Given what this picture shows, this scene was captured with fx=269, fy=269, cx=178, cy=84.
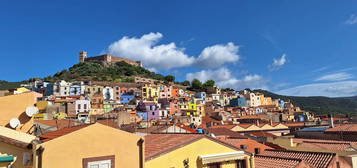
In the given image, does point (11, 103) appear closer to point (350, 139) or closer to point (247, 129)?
point (350, 139)

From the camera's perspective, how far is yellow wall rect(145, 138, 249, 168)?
1065 centimetres

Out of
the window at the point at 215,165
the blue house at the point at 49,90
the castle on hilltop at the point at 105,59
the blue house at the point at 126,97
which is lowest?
the window at the point at 215,165

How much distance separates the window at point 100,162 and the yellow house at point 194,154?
1.37 m

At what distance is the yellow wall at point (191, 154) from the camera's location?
10648 millimetres

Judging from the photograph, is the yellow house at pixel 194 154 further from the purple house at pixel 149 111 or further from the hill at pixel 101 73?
the hill at pixel 101 73

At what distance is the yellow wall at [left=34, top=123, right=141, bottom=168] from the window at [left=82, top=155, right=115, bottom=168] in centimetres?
12

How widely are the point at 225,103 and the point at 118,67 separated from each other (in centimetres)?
5521

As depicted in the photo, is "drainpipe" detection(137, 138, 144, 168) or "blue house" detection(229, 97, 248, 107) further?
"blue house" detection(229, 97, 248, 107)

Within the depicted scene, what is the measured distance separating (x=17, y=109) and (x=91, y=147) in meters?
5.57

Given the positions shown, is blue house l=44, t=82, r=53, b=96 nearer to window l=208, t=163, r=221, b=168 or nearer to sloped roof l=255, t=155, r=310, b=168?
sloped roof l=255, t=155, r=310, b=168

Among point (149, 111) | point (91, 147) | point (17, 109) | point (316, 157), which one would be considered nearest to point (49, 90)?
point (149, 111)

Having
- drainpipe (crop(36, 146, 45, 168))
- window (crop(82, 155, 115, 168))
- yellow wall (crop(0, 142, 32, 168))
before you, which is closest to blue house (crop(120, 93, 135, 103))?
window (crop(82, 155, 115, 168))

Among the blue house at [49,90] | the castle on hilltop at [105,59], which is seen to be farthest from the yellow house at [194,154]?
the castle on hilltop at [105,59]

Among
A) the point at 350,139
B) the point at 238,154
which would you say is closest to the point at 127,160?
the point at 238,154
